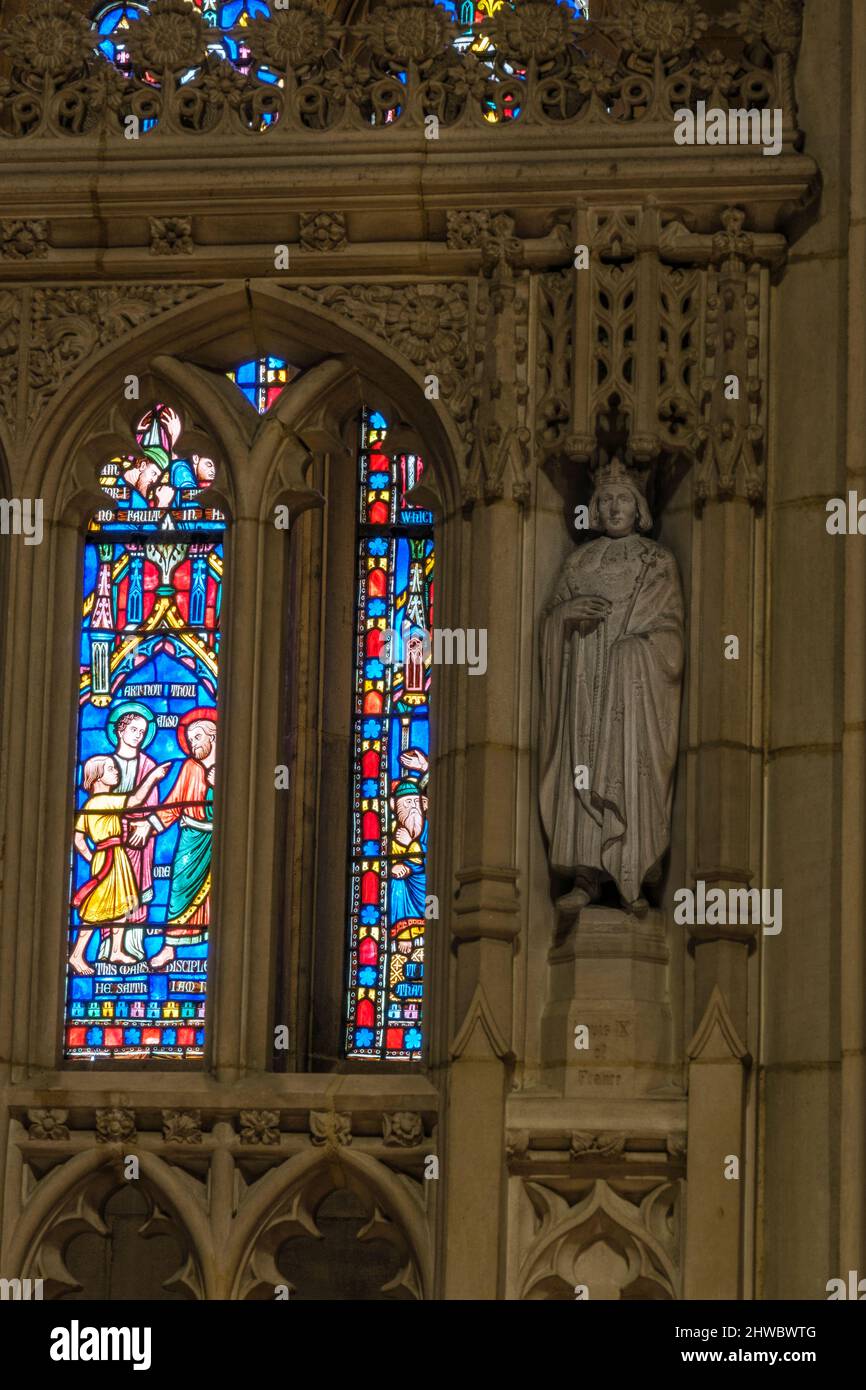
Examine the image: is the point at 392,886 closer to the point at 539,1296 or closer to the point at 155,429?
the point at 155,429

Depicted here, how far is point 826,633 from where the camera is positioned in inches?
560

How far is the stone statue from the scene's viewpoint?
46.1 feet

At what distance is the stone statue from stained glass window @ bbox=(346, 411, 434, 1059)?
231cm

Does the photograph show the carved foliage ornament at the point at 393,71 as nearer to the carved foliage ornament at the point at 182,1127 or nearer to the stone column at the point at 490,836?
the stone column at the point at 490,836

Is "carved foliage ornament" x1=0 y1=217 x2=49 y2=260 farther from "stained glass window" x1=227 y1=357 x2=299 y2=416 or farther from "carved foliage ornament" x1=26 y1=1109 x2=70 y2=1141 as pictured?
"carved foliage ornament" x1=26 y1=1109 x2=70 y2=1141

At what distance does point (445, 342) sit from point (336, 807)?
3.10 meters

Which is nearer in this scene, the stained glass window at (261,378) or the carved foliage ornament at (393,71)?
the carved foliage ornament at (393,71)

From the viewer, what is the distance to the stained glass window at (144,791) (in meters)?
15.2

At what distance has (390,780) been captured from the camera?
55.7 feet

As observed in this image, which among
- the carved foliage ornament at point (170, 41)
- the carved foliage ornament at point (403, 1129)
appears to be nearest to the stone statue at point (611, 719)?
the carved foliage ornament at point (403, 1129)

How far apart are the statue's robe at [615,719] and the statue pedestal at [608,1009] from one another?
0.61 ft

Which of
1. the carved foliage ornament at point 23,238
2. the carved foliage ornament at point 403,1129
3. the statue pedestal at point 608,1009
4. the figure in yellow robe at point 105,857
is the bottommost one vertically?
the carved foliage ornament at point 403,1129

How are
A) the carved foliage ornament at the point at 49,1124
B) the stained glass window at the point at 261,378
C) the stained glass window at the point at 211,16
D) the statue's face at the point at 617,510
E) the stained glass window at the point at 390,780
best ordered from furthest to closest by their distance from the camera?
the stained glass window at the point at 211,16
the stained glass window at the point at 261,378
the stained glass window at the point at 390,780
the statue's face at the point at 617,510
the carved foliage ornament at the point at 49,1124

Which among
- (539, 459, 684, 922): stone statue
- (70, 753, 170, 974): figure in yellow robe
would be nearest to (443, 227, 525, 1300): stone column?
(539, 459, 684, 922): stone statue
